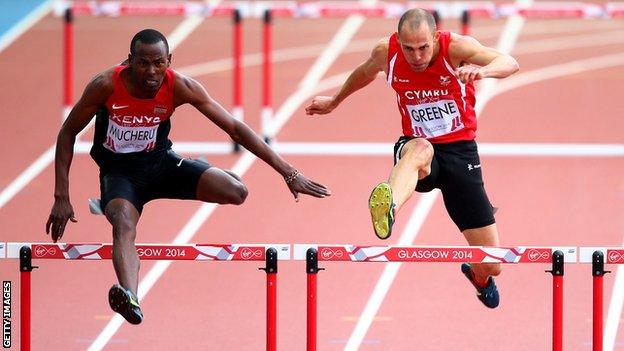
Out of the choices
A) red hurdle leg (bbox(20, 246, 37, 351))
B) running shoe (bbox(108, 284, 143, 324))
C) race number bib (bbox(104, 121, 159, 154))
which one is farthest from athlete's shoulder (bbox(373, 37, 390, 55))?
red hurdle leg (bbox(20, 246, 37, 351))

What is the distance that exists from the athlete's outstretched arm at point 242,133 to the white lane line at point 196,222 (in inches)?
71.1

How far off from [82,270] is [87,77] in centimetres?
589

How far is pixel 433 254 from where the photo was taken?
8242 millimetres

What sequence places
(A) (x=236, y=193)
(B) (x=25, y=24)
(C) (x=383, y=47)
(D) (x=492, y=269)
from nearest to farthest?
1. (A) (x=236, y=193)
2. (C) (x=383, y=47)
3. (D) (x=492, y=269)
4. (B) (x=25, y=24)

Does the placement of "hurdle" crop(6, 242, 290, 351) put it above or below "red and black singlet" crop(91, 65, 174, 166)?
below

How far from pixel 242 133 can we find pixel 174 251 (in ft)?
2.43

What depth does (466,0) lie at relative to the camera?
893 inches

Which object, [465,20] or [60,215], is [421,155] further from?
[465,20]

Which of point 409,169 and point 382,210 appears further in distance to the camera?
point 409,169

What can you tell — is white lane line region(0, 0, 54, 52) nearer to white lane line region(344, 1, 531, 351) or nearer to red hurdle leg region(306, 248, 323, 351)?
white lane line region(344, 1, 531, 351)

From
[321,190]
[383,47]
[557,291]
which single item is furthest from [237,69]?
[557,291]

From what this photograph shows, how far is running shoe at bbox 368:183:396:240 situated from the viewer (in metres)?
8.22

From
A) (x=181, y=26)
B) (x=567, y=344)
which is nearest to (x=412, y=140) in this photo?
(x=567, y=344)

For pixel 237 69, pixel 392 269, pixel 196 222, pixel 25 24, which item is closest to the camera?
pixel 392 269
